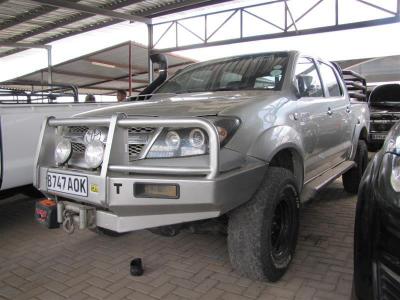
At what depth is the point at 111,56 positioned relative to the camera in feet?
53.0

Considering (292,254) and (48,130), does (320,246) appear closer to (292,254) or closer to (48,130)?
(292,254)

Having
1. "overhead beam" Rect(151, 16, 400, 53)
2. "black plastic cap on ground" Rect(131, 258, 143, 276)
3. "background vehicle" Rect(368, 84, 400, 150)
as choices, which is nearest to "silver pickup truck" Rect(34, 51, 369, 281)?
"black plastic cap on ground" Rect(131, 258, 143, 276)

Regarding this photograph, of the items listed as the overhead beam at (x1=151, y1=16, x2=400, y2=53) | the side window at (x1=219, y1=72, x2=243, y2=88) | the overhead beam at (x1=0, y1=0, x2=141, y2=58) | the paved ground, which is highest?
the overhead beam at (x1=0, y1=0, x2=141, y2=58)

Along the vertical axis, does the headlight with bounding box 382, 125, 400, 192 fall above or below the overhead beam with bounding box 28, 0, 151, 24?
below

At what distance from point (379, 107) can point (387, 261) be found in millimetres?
8792

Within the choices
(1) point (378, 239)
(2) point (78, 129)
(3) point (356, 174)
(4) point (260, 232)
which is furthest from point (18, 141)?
(3) point (356, 174)

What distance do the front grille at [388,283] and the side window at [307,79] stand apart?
6.85 feet

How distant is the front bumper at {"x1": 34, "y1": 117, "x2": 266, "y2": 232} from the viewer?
221 centimetres

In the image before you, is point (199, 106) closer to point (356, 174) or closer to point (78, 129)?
point (78, 129)

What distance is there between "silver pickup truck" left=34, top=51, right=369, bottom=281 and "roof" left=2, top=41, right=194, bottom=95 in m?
11.8

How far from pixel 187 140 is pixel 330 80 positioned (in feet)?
9.15

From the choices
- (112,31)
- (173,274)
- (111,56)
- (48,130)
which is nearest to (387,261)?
(173,274)

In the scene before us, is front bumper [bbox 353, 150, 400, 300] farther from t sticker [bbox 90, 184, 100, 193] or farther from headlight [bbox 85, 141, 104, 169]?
headlight [bbox 85, 141, 104, 169]

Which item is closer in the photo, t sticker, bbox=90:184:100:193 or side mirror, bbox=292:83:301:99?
t sticker, bbox=90:184:100:193
